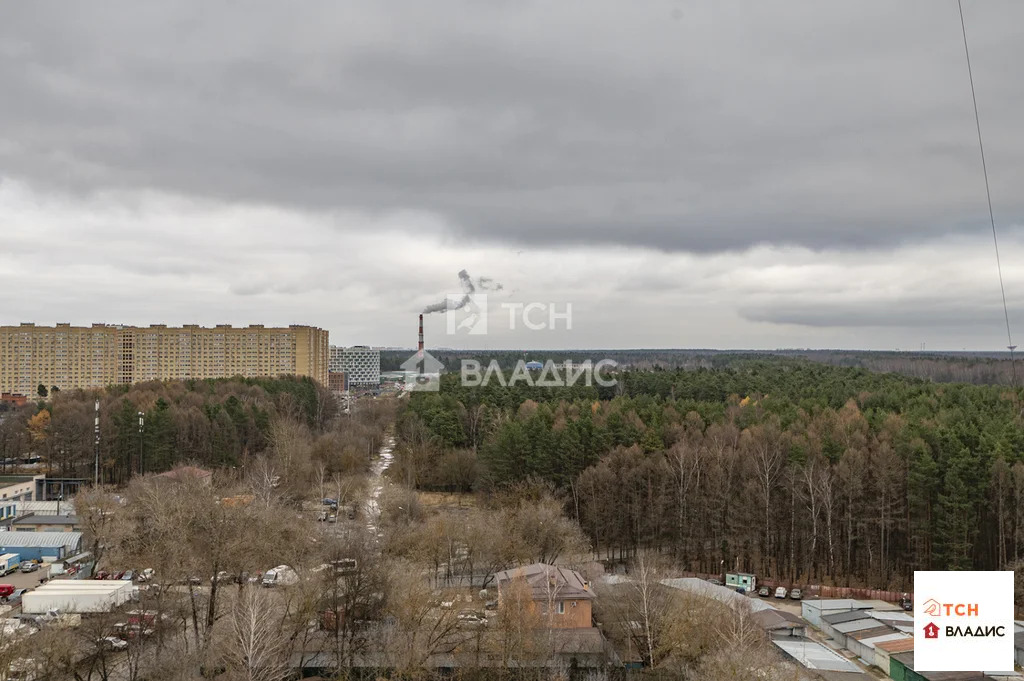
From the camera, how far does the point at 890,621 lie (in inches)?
869

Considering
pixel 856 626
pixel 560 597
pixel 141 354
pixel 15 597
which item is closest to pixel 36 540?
pixel 15 597

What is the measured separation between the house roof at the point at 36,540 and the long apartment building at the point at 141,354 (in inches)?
2344

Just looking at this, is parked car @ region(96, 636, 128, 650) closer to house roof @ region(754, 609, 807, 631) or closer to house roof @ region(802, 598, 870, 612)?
house roof @ region(754, 609, 807, 631)

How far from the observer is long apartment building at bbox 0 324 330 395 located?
8450 centimetres

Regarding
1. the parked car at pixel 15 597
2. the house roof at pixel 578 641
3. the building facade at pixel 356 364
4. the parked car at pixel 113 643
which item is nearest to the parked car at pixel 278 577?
the parked car at pixel 113 643

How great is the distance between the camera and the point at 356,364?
14038 centimetres

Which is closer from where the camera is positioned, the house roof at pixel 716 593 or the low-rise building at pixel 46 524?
the house roof at pixel 716 593

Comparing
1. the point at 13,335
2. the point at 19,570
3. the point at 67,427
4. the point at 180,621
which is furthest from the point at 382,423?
the point at 13,335

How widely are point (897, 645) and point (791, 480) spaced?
31.9ft

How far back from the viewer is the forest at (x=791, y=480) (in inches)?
1038

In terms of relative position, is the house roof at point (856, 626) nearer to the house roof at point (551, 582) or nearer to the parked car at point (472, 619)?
the house roof at point (551, 582)

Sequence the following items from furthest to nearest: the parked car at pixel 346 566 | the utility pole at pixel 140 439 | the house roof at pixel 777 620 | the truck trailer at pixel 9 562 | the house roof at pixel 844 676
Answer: the utility pole at pixel 140 439 < the truck trailer at pixel 9 562 < the house roof at pixel 777 620 < the parked car at pixel 346 566 < the house roof at pixel 844 676

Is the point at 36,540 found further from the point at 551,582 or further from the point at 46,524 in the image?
the point at 551,582

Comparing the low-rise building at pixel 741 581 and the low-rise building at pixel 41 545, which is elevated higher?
the low-rise building at pixel 41 545
